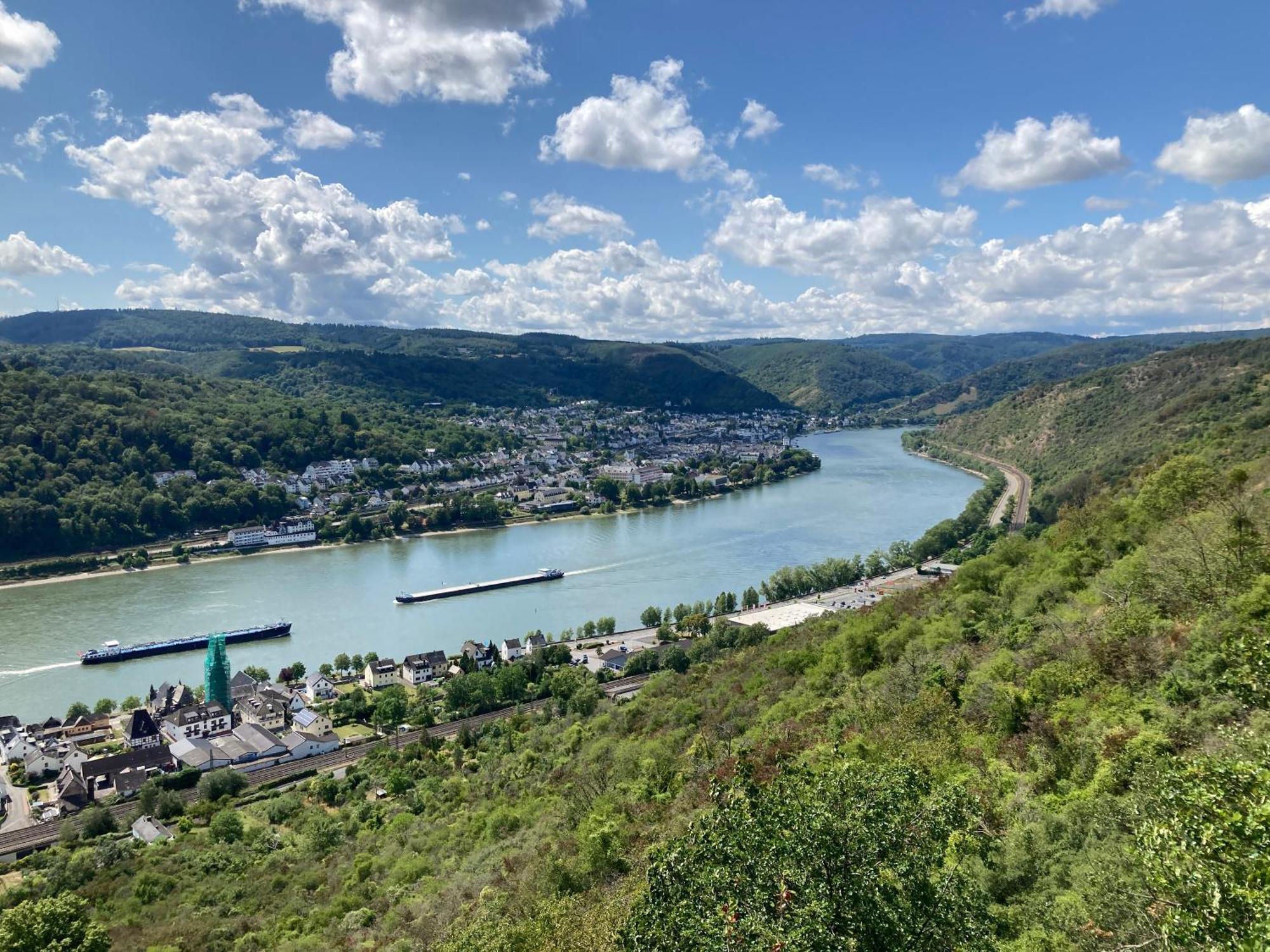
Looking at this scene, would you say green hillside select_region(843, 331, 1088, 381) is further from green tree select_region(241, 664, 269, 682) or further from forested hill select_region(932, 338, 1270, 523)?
green tree select_region(241, 664, 269, 682)

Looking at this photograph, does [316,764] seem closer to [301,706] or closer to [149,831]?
[301,706]

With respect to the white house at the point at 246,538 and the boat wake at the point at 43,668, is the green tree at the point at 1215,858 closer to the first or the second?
the boat wake at the point at 43,668

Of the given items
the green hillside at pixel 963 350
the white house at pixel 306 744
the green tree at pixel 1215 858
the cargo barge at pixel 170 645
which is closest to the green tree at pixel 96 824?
the white house at pixel 306 744

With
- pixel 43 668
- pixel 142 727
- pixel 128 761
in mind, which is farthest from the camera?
pixel 43 668

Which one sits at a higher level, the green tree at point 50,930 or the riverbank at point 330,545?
the green tree at point 50,930

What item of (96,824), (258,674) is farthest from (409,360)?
(96,824)
